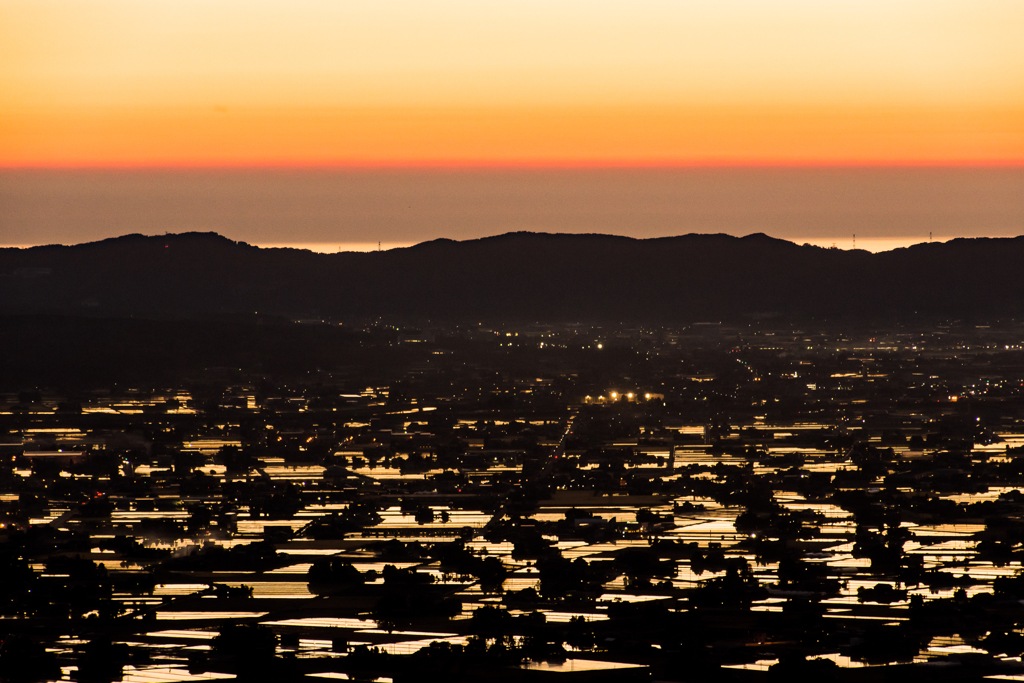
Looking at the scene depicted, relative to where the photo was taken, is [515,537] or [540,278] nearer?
[515,537]

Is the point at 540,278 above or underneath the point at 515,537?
above

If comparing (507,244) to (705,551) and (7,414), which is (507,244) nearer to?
(7,414)

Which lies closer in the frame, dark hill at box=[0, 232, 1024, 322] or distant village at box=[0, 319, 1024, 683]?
distant village at box=[0, 319, 1024, 683]

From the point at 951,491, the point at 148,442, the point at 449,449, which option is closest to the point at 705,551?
the point at 951,491

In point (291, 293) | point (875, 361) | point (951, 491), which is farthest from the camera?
point (291, 293)

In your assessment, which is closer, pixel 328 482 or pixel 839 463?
pixel 328 482
